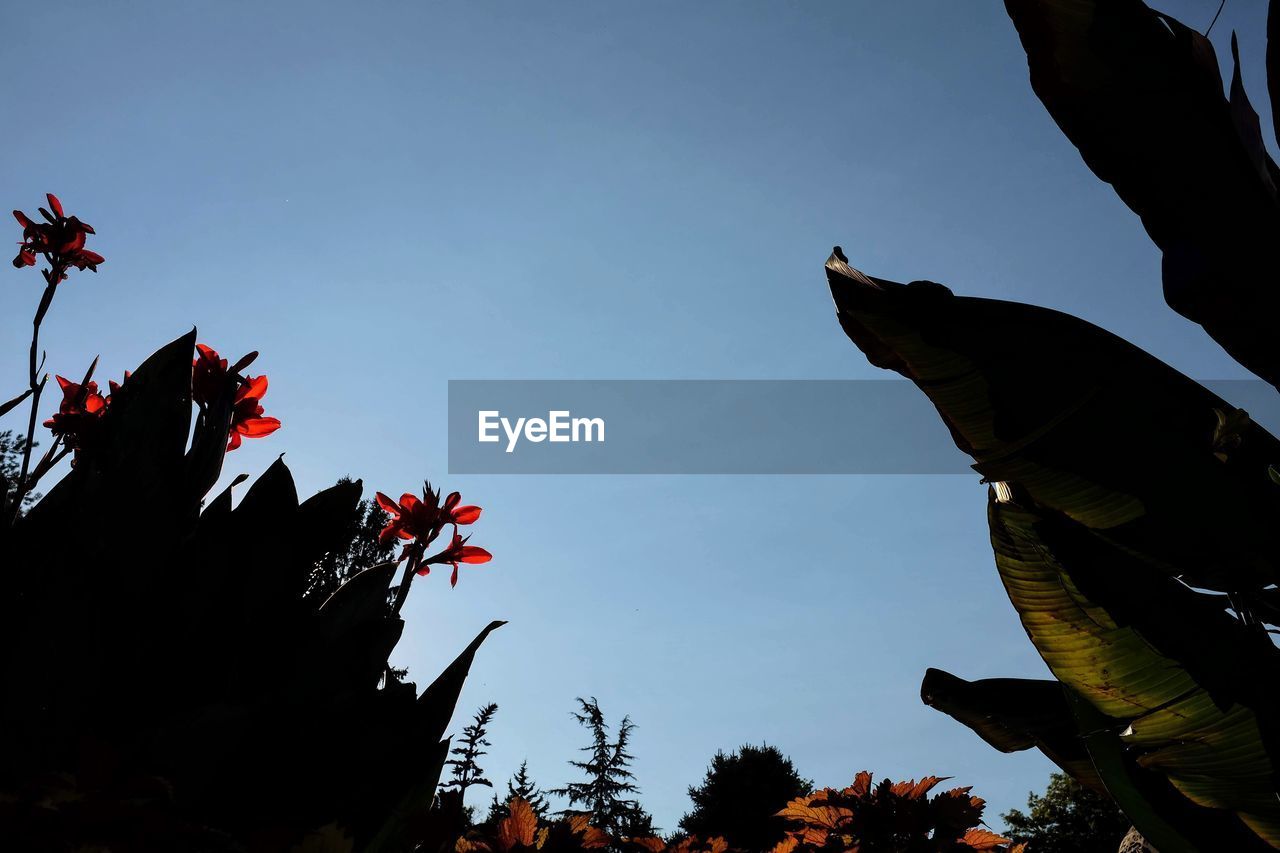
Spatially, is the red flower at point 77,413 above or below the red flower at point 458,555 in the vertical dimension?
above

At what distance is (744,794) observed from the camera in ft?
67.5

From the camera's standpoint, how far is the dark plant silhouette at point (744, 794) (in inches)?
785

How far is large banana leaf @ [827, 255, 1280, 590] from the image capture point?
2260 millimetres

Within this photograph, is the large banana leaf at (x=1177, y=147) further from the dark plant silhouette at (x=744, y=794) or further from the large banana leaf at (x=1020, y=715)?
the dark plant silhouette at (x=744, y=794)

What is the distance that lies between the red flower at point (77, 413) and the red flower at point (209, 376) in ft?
1.41

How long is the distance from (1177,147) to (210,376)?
310 cm

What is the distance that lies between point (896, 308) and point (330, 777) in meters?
1.93

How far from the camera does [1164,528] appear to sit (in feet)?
7.49

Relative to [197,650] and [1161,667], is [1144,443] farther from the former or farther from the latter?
[197,650]

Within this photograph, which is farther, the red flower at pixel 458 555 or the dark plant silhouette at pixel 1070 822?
the dark plant silhouette at pixel 1070 822

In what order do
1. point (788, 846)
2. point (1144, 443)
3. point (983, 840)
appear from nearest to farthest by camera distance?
1. point (1144, 443)
2. point (983, 840)
3. point (788, 846)

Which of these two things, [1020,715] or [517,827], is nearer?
[517,827]

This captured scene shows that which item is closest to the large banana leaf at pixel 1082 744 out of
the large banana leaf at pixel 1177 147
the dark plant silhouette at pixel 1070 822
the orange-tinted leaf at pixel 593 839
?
the large banana leaf at pixel 1177 147

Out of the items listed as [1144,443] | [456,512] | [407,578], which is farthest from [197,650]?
[1144,443]
